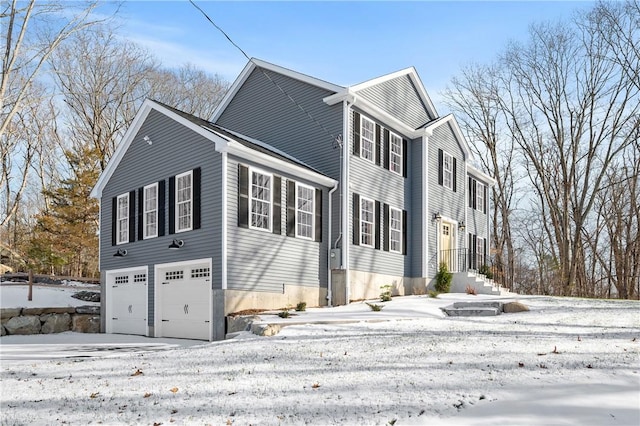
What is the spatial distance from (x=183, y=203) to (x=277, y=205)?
264cm

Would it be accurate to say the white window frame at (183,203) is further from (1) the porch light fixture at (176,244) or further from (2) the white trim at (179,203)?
(1) the porch light fixture at (176,244)

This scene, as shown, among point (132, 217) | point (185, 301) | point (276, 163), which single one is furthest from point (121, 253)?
point (276, 163)

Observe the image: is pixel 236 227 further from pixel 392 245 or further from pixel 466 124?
pixel 466 124

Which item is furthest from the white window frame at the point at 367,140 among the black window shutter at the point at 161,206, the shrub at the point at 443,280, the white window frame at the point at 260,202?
the black window shutter at the point at 161,206

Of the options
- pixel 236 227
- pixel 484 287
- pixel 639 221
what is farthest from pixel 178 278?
pixel 639 221

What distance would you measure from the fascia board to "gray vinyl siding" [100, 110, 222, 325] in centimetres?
52

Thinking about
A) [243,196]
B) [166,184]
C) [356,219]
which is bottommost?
[356,219]

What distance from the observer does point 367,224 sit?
17016 millimetres

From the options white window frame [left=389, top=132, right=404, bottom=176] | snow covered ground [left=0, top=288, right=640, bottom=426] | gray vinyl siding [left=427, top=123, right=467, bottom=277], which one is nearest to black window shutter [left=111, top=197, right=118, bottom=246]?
snow covered ground [left=0, top=288, right=640, bottom=426]

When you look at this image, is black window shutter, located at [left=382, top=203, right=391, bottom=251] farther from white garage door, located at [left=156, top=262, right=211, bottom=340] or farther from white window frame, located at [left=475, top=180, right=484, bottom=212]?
white window frame, located at [left=475, top=180, right=484, bottom=212]

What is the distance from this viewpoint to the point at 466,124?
33.6m

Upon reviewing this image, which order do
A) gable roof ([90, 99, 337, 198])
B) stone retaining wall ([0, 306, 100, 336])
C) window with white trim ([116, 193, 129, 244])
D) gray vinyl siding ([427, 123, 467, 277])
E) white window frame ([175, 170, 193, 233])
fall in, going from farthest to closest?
1. gray vinyl siding ([427, 123, 467, 277])
2. window with white trim ([116, 193, 129, 244])
3. stone retaining wall ([0, 306, 100, 336])
4. white window frame ([175, 170, 193, 233])
5. gable roof ([90, 99, 337, 198])

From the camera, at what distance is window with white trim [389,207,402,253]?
18125mm

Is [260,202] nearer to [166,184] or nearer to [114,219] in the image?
[166,184]
